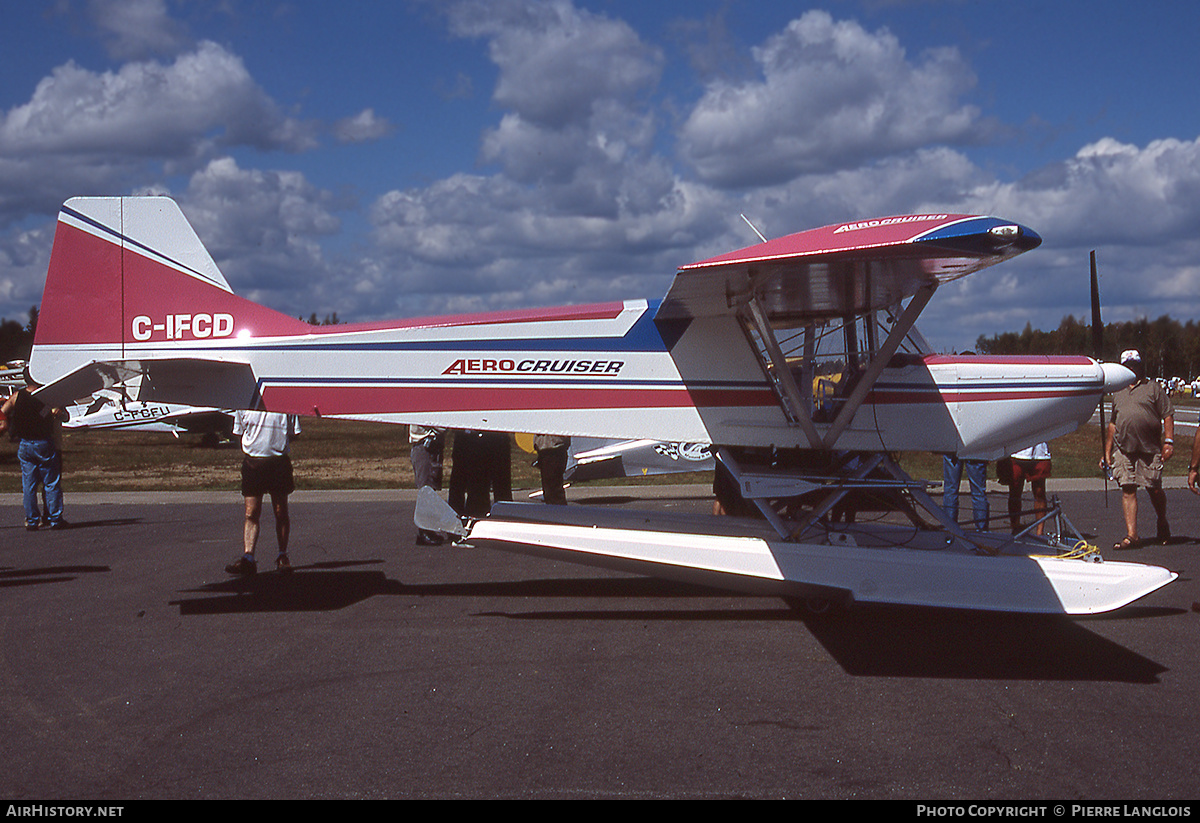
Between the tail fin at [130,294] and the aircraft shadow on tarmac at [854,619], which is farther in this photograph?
the tail fin at [130,294]

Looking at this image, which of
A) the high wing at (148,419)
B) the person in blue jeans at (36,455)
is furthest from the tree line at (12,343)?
the person in blue jeans at (36,455)

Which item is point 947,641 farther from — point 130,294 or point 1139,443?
point 130,294

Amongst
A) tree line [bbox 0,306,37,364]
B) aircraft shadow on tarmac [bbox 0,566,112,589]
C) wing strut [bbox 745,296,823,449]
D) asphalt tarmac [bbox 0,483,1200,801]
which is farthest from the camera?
tree line [bbox 0,306,37,364]

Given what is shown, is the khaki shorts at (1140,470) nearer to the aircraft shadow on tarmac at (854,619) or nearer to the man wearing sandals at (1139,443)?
the man wearing sandals at (1139,443)

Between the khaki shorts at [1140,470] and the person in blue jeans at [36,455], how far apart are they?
41.5 ft

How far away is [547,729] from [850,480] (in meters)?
3.57

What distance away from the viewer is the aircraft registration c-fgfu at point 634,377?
6.87 m

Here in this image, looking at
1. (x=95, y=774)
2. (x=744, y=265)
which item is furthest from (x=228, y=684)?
(x=744, y=265)

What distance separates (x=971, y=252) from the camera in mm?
5520

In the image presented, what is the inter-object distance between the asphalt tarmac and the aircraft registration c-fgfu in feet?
2.25

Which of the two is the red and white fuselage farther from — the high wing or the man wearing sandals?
the high wing

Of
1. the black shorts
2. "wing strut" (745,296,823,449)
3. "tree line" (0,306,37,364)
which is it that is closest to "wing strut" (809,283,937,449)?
"wing strut" (745,296,823,449)

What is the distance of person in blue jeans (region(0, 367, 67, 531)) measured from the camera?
11.4 meters

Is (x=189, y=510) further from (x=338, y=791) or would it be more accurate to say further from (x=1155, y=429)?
(x=1155, y=429)
